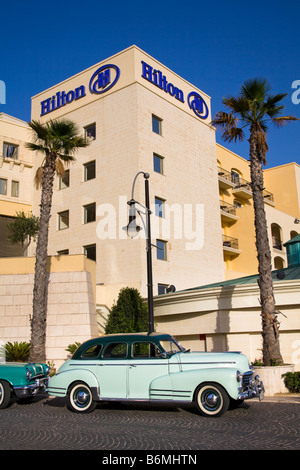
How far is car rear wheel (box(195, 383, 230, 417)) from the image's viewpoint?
9.72 metres

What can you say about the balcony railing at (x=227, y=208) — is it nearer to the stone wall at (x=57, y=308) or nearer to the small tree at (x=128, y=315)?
the small tree at (x=128, y=315)

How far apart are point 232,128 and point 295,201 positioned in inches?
1227

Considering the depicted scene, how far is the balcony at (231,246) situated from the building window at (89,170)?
11930 mm

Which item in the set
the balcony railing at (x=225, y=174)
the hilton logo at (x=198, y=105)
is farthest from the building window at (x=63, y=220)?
the balcony railing at (x=225, y=174)

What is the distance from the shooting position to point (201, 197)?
3281cm

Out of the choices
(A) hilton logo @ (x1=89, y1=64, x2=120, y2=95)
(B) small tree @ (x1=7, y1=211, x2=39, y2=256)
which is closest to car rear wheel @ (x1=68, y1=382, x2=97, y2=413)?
(B) small tree @ (x1=7, y1=211, x2=39, y2=256)

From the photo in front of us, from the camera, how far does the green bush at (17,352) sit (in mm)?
18562

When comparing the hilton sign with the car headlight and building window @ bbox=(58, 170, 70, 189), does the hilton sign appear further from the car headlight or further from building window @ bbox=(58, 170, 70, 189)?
the car headlight

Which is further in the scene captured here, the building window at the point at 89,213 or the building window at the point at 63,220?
the building window at the point at 63,220

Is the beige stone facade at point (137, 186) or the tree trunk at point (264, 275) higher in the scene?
the beige stone facade at point (137, 186)

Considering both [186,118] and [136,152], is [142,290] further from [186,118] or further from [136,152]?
[186,118]

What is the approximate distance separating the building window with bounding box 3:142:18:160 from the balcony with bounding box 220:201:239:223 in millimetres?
16955

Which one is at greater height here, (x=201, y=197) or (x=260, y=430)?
(x=201, y=197)
